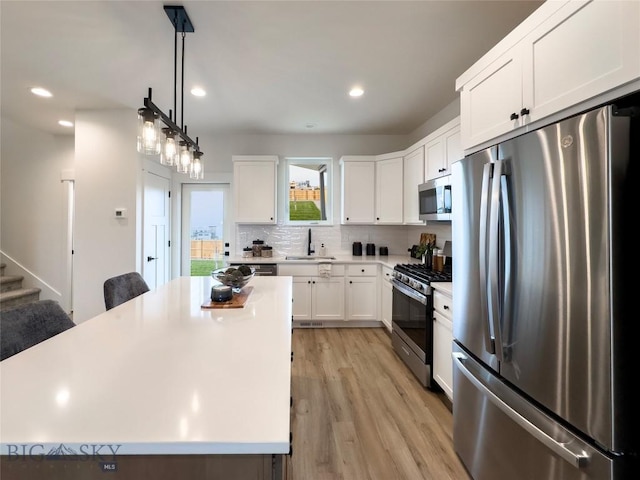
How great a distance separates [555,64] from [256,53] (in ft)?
6.66

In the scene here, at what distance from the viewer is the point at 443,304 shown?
2275 mm

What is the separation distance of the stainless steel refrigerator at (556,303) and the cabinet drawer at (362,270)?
2.40 metres

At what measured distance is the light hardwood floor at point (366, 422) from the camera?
1.71 metres

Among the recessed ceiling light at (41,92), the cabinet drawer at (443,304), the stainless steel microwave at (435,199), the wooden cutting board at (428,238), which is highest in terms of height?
the recessed ceiling light at (41,92)

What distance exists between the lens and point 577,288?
1.03m

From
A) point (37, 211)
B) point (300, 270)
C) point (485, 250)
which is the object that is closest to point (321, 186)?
point (300, 270)

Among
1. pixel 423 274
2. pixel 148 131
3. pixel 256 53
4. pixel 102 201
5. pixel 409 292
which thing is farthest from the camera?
pixel 102 201

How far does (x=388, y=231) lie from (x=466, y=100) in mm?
2845

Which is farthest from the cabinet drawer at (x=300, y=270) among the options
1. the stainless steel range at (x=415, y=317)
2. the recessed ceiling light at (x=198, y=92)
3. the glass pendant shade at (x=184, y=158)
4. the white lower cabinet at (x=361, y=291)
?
the recessed ceiling light at (x=198, y=92)

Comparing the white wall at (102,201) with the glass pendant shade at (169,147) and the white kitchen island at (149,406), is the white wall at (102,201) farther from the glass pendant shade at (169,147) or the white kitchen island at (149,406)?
the white kitchen island at (149,406)

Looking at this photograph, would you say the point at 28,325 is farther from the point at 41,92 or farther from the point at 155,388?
the point at 41,92

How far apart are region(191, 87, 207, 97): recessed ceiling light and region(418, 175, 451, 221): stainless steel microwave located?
8.17 ft

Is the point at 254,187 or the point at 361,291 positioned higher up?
the point at 254,187

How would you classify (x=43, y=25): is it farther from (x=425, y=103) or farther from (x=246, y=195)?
(x=425, y=103)
